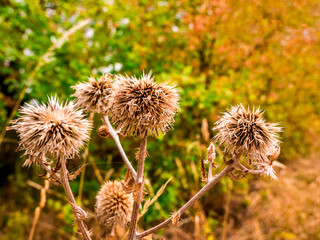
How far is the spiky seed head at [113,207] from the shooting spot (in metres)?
2.17

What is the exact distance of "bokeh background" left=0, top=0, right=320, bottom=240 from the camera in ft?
16.1

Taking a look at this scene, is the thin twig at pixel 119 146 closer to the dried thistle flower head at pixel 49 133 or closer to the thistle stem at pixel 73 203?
the dried thistle flower head at pixel 49 133

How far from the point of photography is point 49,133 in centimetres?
176

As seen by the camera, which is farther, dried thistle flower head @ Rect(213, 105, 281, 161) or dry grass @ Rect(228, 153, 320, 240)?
dry grass @ Rect(228, 153, 320, 240)

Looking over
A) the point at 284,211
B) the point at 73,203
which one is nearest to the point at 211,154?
the point at 73,203

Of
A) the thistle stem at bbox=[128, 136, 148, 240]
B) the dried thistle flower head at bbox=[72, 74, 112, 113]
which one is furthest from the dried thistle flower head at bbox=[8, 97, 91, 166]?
the thistle stem at bbox=[128, 136, 148, 240]

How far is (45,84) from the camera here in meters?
5.58

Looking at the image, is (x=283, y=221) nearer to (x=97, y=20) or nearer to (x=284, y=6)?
(x=284, y=6)

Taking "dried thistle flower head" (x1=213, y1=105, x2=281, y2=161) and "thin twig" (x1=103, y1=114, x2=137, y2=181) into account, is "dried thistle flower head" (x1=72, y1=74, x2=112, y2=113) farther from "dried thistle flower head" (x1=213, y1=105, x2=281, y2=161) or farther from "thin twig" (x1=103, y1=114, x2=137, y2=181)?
"dried thistle flower head" (x1=213, y1=105, x2=281, y2=161)

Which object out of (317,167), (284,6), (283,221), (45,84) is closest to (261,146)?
(283,221)

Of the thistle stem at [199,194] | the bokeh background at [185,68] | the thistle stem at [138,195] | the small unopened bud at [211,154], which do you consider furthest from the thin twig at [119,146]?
the bokeh background at [185,68]

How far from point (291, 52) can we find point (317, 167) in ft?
11.0

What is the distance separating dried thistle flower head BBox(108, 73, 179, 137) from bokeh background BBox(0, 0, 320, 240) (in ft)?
8.32

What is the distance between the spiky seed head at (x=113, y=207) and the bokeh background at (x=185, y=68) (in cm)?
205
